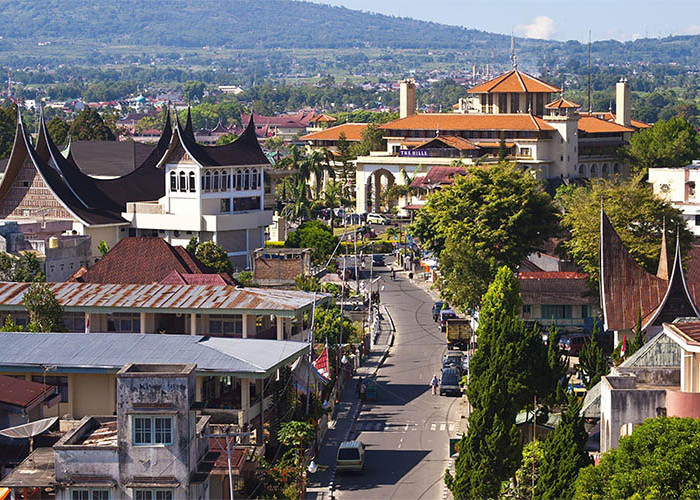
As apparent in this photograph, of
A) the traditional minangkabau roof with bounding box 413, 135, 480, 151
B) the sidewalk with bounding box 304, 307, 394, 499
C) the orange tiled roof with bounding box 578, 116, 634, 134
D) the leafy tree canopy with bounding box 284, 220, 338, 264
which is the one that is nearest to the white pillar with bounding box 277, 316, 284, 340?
the sidewalk with bounding box 304, 307, 394, 499

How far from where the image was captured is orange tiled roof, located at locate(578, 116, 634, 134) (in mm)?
119838

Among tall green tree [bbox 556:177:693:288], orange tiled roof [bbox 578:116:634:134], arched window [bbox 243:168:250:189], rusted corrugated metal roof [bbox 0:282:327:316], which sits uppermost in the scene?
orange tiled roof [bbox 578:116:634:134]

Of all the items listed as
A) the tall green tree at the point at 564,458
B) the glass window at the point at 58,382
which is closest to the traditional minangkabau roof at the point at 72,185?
the glass window at the point at 58,382

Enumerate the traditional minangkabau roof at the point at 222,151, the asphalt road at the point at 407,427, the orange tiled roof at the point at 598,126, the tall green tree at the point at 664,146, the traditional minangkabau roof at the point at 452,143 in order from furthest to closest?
the orange tiled roof at the point at 598,126 → the tall green tree at the point at 664,146 → the traditional minangkabau roof at the point at 452,143 → the traditional minangkabau roof at the point at 222,151 → the asphalt road at the point at 407,427

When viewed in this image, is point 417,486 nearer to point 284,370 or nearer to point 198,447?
point 284,370

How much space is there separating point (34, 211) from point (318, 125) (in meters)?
119

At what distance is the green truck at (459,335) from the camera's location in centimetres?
5809

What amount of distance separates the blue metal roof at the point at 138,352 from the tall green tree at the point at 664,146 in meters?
80.1

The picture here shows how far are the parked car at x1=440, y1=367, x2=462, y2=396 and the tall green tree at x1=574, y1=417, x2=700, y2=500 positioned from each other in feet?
70.9

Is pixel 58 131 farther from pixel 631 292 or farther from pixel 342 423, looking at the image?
pixel 342 423

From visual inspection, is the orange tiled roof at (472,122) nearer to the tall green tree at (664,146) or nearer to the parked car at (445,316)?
the tall green tree at (664,146)

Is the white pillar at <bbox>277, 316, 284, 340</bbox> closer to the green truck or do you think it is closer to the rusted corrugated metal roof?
the rusted corrugated metal roof

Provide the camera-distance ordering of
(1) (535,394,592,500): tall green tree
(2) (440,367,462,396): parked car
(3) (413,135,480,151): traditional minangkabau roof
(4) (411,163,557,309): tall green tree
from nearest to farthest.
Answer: (1) (535,394,592,500): tall green tree, (2) (440,367,462,396): parked car, (4) (411,163,557,309): tall green tree, (3) (413,135,480,151): traditional minangkabau roof

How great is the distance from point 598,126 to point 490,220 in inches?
2389
